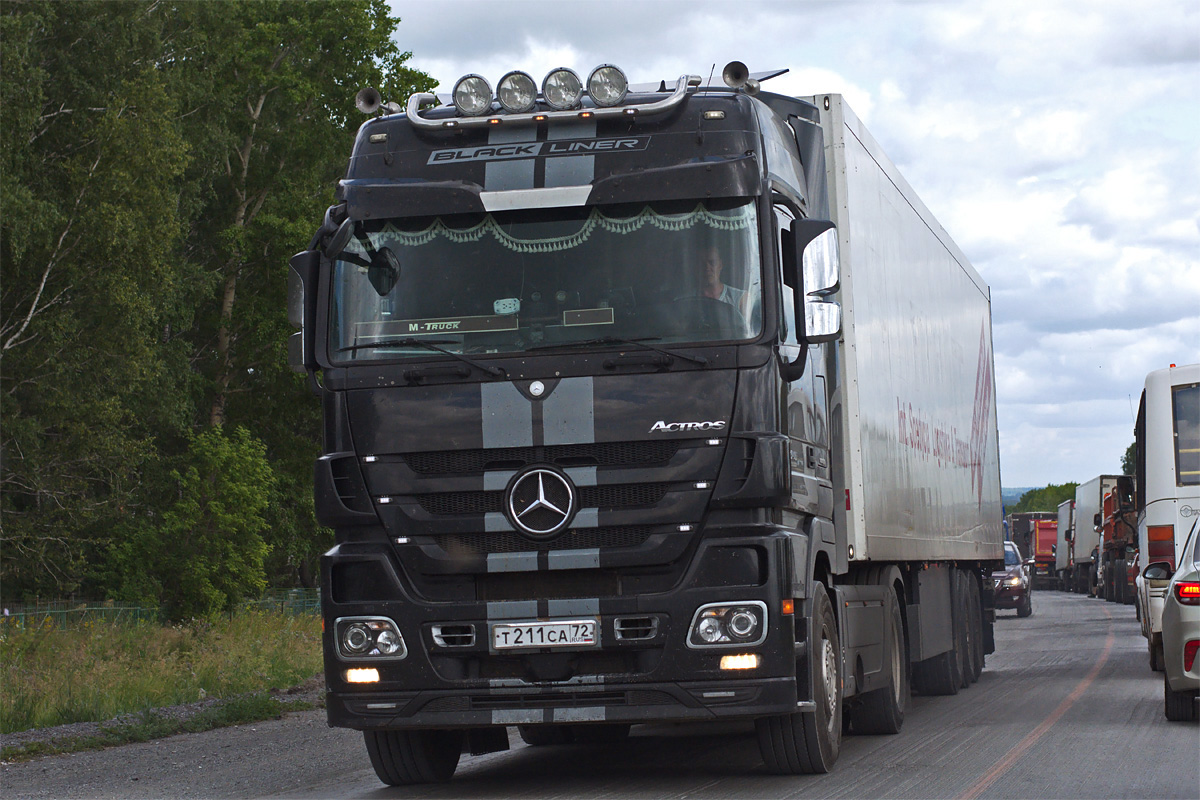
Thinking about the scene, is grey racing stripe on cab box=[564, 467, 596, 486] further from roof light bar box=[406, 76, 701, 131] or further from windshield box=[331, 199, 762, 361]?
roof light bar box=[406, 76, 701, 131]

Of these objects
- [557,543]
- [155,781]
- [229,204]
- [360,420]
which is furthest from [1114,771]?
[229,204]

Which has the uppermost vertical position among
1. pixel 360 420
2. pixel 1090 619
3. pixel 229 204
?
pixel 229 204

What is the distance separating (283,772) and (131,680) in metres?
7.09

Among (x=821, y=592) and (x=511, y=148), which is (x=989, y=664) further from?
(x=511, y=148)

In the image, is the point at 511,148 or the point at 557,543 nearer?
the point at 557,543

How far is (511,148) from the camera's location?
8.84m

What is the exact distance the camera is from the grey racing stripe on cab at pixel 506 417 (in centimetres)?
828

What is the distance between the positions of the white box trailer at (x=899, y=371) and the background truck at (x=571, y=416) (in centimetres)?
149

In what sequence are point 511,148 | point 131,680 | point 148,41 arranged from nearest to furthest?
point 511,148 → point 131,680 → point 148,41

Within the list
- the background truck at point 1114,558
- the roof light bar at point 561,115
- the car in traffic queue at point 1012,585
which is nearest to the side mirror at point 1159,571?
the roof light bar at point 561,115

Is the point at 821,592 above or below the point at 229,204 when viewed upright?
below

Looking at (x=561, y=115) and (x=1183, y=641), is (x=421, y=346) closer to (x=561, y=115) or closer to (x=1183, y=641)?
(x=561, y=115)

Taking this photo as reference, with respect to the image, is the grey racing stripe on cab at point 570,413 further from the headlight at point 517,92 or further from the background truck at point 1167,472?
the background truck at point 1167,472

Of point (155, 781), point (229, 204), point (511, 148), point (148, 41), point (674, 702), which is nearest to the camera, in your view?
point (674, 702)
